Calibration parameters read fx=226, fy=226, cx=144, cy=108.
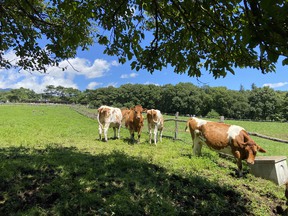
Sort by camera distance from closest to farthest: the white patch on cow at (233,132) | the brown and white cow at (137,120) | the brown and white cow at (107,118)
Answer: the white patch on cow at (233,132) < the brown and white cow at (137,120) < the brown and white cow at (107,118)

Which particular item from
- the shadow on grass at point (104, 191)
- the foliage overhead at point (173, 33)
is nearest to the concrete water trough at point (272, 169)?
the shadow on grass at point (104, 191)

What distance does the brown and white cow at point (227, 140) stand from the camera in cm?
599

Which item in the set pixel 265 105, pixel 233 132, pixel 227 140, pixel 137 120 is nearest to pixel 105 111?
pixel 137 120

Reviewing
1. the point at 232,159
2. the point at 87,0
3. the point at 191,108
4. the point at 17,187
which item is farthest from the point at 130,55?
the point at 191,108

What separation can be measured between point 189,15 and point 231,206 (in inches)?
138

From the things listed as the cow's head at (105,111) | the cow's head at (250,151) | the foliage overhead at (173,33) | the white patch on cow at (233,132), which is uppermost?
the foliage overhead at (173,33)

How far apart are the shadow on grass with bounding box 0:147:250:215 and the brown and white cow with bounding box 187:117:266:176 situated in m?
1.37

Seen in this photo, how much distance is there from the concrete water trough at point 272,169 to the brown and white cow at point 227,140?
34cm

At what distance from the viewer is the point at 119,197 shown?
3963mm

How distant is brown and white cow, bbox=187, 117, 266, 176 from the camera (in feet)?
19.6

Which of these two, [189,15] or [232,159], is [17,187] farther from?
[232,159]

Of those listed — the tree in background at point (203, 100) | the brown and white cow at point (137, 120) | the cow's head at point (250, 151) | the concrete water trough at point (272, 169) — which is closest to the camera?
the concrete water trough at point (272, 169)

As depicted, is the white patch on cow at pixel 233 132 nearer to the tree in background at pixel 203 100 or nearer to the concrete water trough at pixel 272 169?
the concrete water trough at pixel 272 169

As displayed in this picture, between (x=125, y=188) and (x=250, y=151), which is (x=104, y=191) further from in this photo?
(x=250, y=151)
